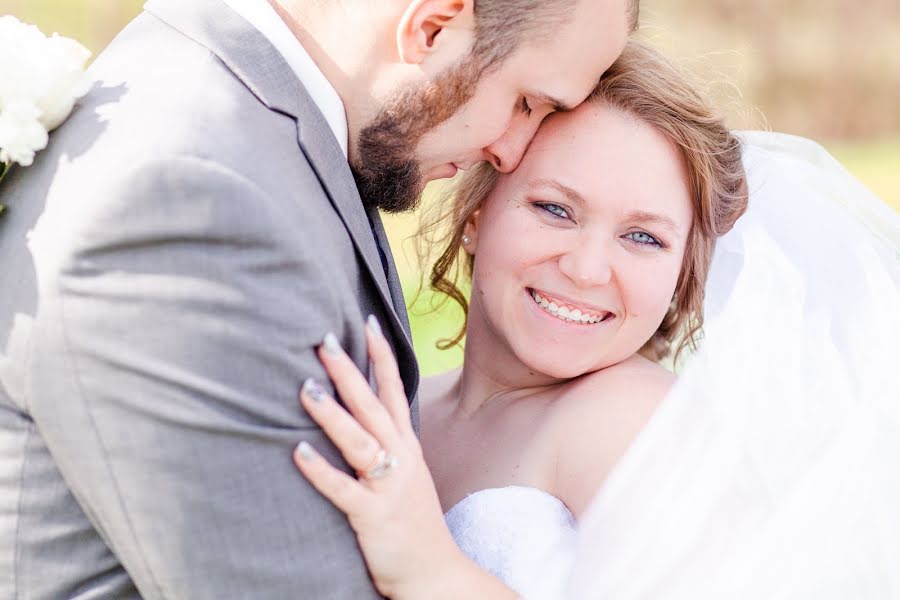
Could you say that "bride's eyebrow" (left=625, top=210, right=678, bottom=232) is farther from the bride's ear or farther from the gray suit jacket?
the gray suit jacket

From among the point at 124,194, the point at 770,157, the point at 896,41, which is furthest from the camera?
the point at 896,41

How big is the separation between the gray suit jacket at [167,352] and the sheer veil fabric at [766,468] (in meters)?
0.64

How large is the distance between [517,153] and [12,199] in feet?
4.38

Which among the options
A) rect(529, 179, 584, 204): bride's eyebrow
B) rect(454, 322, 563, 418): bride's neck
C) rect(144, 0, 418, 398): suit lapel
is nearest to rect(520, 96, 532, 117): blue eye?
rect(529, 179, 584, 204): bride's eyebrow

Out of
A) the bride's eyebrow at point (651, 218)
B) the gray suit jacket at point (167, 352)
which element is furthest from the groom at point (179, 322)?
the bride's eyebrow at point (651, 218)

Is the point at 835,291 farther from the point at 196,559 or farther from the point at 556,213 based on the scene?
the point at 196,559

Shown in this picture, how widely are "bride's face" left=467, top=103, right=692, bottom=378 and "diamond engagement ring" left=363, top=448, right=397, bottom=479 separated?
34.4 inches

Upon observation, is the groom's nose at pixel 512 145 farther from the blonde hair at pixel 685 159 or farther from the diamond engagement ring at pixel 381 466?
the diamond engagement ring at pixel 381 466

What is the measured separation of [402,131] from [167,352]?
97 cm

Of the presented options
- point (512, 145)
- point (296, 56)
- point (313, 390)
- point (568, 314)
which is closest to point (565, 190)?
Answer: point (512, 145)

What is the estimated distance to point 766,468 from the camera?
2352 mm

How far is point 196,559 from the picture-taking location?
1897mm

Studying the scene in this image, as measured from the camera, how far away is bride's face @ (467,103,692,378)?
2779 millimetres

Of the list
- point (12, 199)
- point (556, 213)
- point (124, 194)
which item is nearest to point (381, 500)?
point (124, 194)
